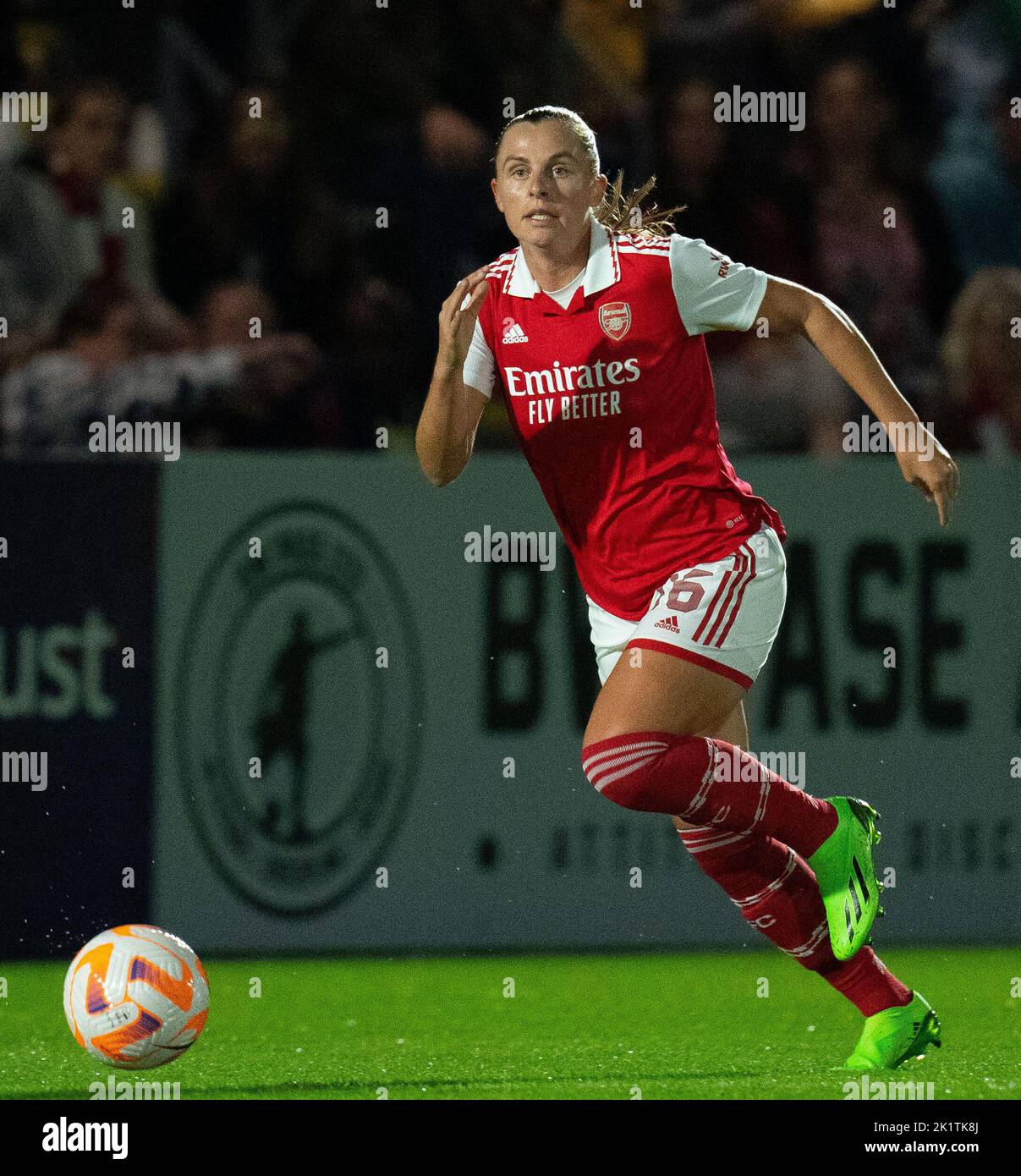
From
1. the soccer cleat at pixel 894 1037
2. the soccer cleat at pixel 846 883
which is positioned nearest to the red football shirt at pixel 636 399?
the soccer cleat at pixel 846 883

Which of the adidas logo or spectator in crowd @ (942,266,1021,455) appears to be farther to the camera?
spectator in crowd @ (942,266,1021,455)

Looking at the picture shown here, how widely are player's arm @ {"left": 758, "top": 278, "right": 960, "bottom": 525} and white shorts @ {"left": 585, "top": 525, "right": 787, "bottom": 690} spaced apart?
432mm

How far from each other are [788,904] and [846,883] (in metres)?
0.16

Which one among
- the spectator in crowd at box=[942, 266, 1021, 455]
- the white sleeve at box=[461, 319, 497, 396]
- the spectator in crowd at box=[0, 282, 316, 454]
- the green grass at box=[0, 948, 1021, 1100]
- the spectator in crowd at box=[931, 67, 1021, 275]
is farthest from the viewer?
the spectator in crowd at box=[931, 67, 1021, 275]

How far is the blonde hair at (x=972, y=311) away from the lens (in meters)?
9.43

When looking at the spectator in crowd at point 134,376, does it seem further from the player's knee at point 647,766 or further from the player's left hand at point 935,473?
the player's left hand at point 935,473

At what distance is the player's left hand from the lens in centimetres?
488

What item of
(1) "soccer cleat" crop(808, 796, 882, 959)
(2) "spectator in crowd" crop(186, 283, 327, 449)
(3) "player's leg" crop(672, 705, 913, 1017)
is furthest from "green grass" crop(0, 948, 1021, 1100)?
(2) "spectator in crowd" crop(186, 283, 327, 449)

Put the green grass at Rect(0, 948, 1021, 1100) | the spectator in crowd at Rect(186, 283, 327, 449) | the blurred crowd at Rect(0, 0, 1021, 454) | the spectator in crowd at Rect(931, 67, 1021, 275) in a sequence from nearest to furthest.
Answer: the green grass at Rect(0, 948, 1021, 1100) < the spectator in crowd at Rect(186, 283, 327, 449) < the blurred crowd at Rect(0, 0, 1021, 454) < the spectator in crowd at Rect(931, 67, 1021, 275)

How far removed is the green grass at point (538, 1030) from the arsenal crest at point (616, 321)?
1808 mm

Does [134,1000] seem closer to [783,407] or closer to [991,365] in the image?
[783,407]

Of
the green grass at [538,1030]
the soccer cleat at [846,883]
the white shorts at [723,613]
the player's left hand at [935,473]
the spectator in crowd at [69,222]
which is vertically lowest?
the green grass at [538,1030]

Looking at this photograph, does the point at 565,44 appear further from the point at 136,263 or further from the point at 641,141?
the point at 136,263

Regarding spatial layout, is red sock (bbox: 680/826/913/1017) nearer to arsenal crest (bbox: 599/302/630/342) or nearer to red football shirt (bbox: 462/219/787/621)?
red football shirt (bbox: 462/219/787/621)
